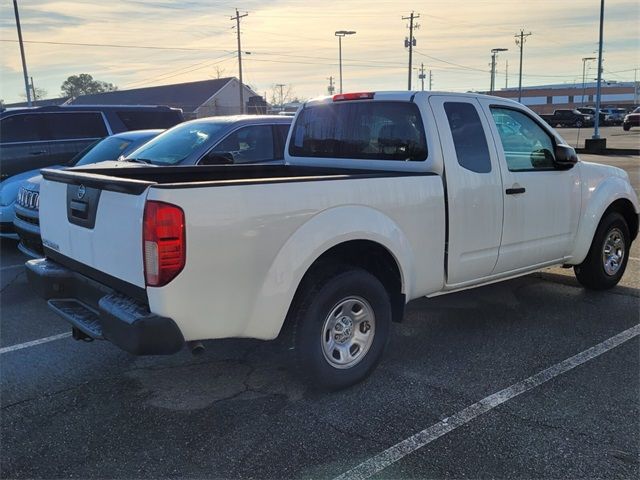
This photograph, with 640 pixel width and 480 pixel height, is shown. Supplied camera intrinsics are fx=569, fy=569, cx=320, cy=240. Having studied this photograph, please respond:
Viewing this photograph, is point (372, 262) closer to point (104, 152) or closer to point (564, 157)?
point (564, 157)

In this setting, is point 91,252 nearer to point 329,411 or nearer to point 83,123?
point 329,411

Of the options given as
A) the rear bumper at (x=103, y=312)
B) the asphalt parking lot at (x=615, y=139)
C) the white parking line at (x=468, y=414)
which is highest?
the rear bumper at (x=103, y=312)

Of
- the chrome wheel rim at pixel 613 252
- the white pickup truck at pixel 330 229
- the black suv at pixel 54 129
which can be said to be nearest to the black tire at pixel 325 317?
the white pickup truck at pixel 330 229

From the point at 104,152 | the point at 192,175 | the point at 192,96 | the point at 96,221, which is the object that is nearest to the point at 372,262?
the point at 96,221

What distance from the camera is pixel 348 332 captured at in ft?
12.3

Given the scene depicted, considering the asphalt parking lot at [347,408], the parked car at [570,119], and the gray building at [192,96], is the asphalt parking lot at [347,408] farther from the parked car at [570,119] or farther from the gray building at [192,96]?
the gray building at [192,96]

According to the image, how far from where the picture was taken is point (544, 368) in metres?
4.05

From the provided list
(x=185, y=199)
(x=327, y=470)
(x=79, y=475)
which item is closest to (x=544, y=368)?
(x=327, y=470)

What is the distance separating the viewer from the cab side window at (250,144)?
263 inches

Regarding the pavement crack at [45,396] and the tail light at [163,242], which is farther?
the pavement crack at [45,396]

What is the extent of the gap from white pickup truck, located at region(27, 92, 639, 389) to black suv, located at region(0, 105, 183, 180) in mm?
5255

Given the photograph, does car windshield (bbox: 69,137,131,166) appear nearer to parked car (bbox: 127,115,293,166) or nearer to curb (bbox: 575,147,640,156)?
parked car (bbox: 127,115,293,166)

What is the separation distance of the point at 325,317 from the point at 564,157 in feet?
9.08

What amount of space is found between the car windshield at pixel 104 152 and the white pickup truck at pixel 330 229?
133 inches
